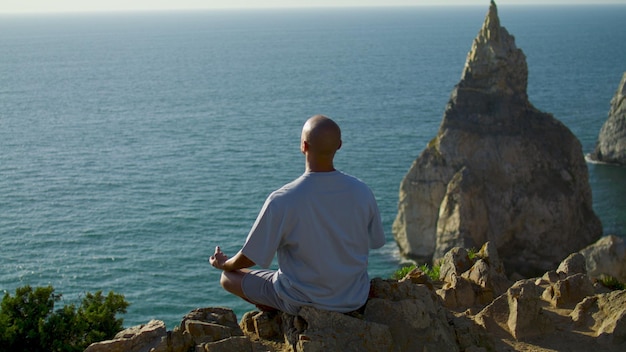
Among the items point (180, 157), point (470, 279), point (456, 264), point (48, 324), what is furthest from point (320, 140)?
point (180, 157)

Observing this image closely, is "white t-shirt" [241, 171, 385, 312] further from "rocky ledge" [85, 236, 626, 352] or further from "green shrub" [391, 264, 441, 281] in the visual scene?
"green shrub" [391, 264, 441, 281]

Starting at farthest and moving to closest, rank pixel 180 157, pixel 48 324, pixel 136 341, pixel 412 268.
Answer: pixel 180 157, pixel 48 324, pixel 412 268, pixel 136 341

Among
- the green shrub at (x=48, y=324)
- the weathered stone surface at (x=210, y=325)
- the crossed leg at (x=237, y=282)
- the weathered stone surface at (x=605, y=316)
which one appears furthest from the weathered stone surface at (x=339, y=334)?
the green shrub at (x=48, y=324)

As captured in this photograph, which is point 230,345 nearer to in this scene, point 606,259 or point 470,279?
point 470,279

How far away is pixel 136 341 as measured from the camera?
10.5 m

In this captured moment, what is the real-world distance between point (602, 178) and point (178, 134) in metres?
47.6

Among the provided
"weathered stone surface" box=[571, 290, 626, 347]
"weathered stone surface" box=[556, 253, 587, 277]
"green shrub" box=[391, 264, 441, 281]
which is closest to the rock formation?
"weathered stone surface" box=[556, 253, 587, 277]

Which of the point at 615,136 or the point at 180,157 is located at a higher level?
the point at 615,136

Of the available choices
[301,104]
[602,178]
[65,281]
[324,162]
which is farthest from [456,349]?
[301,104]

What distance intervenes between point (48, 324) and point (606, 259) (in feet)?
86.8

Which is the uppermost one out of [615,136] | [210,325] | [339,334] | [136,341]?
[339,334]

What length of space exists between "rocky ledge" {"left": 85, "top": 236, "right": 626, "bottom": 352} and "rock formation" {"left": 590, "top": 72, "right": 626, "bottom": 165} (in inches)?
2711

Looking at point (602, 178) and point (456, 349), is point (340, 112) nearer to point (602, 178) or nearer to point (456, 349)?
point (602, 178)

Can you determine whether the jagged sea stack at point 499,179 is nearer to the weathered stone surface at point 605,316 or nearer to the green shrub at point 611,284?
the green shrub at point 611,284
